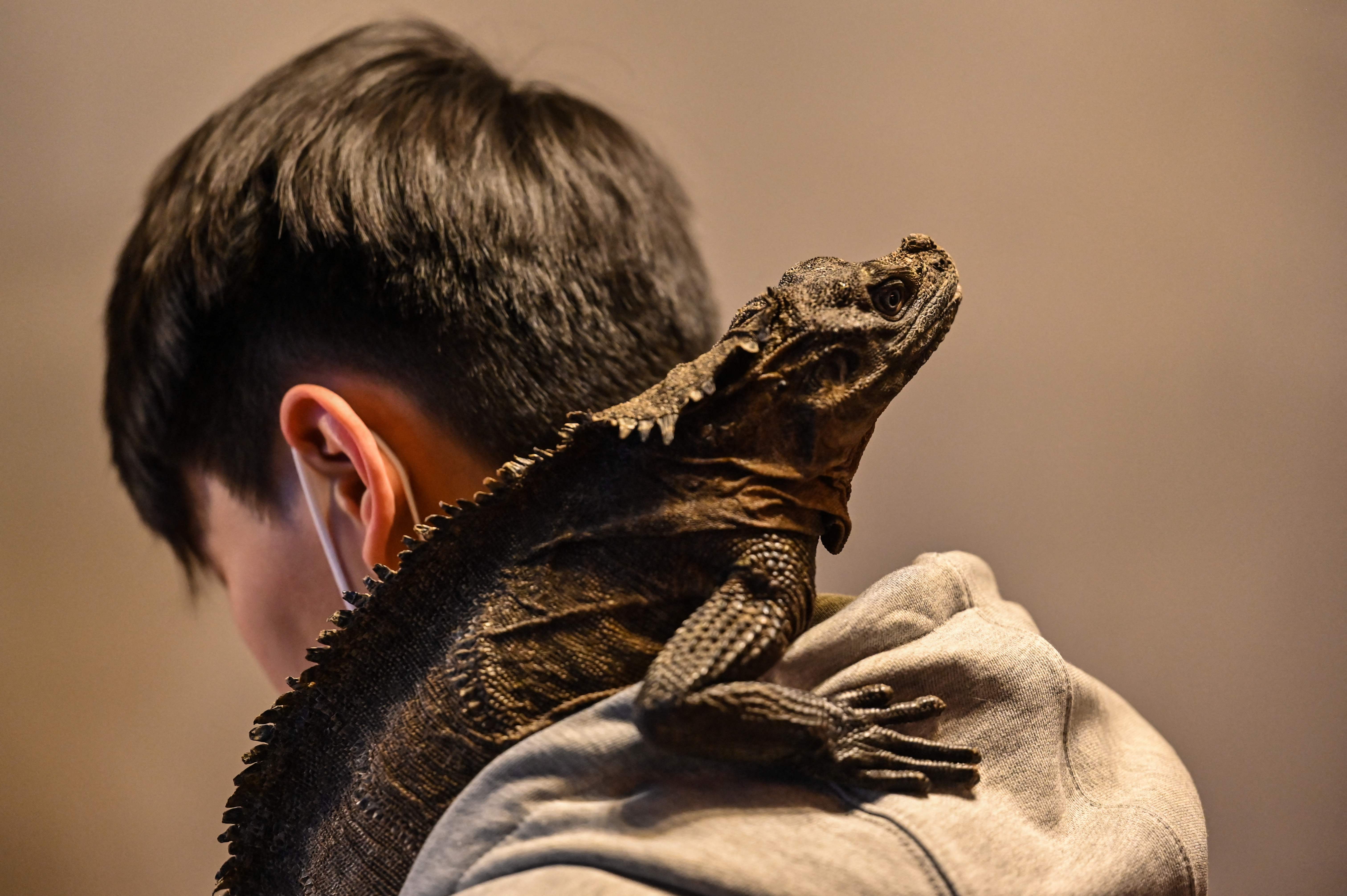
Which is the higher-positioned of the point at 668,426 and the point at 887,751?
the point at 668,426

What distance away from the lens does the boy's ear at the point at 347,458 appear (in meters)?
1.66

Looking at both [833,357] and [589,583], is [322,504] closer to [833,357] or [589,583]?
[589,583]

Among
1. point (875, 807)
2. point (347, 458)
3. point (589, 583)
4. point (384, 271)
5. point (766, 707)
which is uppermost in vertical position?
point (384, 271)

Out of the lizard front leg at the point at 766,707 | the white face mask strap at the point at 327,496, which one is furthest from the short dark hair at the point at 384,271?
the lizard front leg at the point at 766,707

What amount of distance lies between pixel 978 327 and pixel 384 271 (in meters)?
2.09

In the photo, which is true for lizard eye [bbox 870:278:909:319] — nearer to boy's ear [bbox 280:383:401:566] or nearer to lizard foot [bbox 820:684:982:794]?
lizard foot [bbox 820:684:982:794]

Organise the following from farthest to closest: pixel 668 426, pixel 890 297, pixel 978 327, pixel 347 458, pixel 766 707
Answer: pixel 978 327 < pixel 347 458 < pixel 890 297 < pixel 668 426 < pixel 766 707

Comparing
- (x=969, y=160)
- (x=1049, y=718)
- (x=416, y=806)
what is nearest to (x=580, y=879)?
(x=416, y=806)

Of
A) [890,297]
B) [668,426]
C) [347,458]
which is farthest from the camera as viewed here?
[347,458]

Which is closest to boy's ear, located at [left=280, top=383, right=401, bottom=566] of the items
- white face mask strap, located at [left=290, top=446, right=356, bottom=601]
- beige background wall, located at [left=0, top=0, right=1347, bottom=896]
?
white face mask strap, located at [left=290, top=446, right=356, bottom=601]

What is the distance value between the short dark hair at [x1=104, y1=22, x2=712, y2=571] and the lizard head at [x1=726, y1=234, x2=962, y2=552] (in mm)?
550

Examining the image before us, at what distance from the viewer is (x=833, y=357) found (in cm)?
140

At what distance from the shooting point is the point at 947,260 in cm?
155

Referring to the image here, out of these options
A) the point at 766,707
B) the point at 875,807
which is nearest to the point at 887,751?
the point at 875,807
